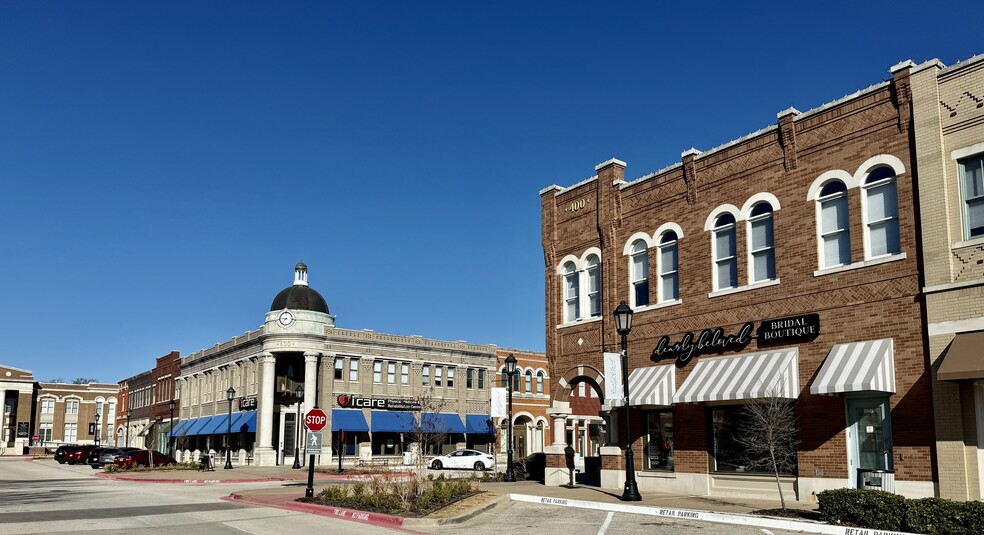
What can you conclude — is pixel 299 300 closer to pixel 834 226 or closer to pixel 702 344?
pixel 702 344

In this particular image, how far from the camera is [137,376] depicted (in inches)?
3868

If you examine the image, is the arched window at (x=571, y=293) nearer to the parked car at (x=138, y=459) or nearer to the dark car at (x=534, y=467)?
the dark car at (x=534, y=467)

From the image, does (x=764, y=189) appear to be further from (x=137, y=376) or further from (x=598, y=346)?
(x=137, y=376)

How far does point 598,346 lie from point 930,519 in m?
15.3

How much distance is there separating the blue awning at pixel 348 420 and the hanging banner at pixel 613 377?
3689 cm

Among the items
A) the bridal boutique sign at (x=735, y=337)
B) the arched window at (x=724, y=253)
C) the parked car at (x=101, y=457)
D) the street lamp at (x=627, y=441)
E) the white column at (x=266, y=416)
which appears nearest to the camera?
the street lamp at (x=627, y=441)

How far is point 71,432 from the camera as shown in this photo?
119 meters

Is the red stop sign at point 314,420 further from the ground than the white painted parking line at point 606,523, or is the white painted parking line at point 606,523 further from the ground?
the red stop sign at point 314,420

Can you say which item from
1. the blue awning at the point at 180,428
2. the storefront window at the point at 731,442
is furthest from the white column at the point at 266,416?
the storefront window at the point at 731,442

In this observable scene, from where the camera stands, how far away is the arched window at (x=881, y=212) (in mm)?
21266

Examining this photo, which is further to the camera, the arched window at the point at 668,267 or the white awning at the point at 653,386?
the arched window at the point at 668,267

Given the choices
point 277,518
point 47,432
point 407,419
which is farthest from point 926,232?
point 47,432

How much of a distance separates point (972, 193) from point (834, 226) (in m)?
3.69

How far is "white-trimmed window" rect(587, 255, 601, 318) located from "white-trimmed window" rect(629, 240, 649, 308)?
1.64 metres
